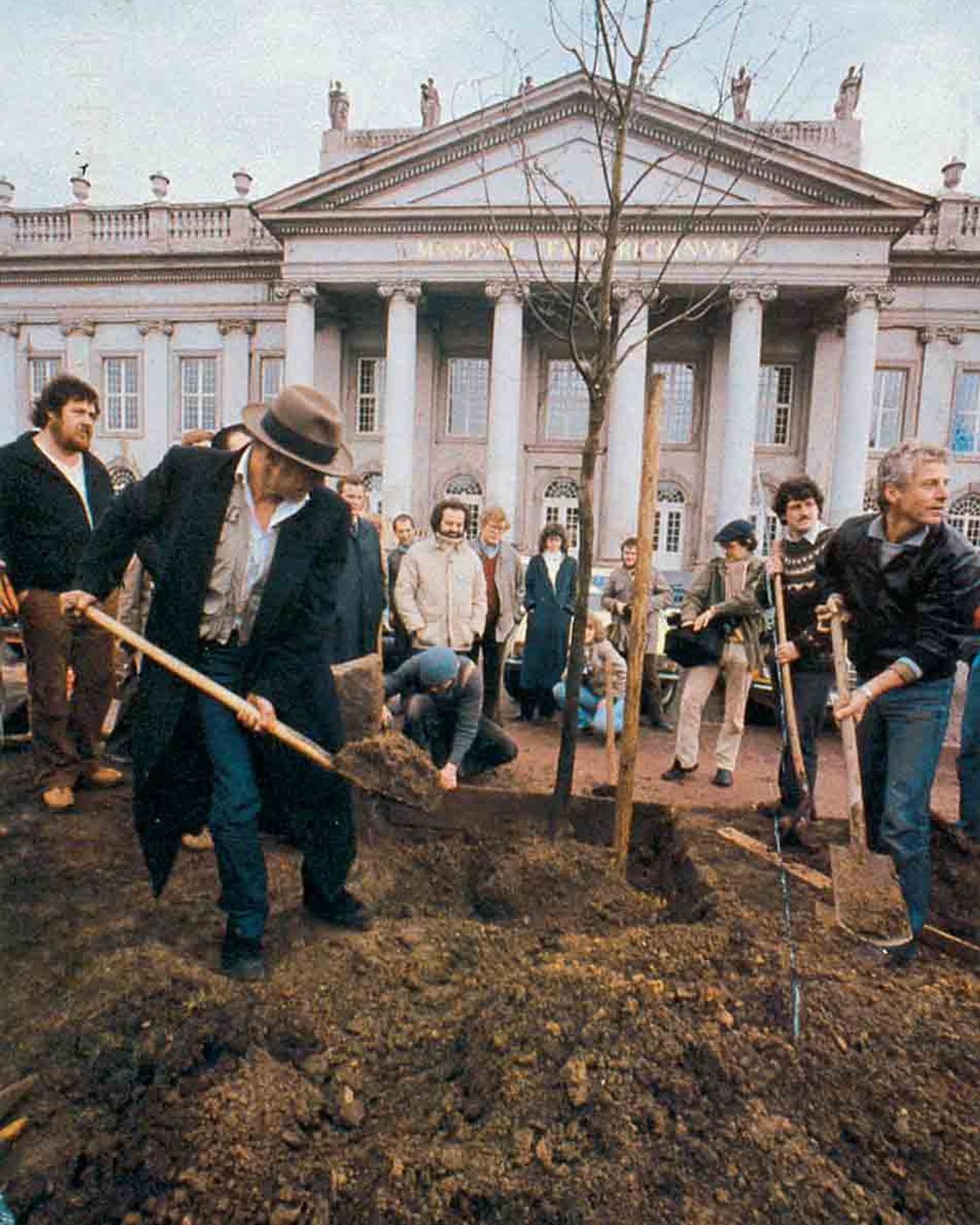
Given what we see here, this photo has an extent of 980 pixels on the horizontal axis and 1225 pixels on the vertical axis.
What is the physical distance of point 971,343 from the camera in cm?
2150

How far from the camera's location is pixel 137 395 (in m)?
25.0

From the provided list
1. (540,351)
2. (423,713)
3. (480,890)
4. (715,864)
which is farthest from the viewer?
(540,351)

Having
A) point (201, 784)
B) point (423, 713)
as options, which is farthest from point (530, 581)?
point (201, 784)

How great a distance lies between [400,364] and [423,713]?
18.4m

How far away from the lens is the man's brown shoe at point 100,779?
4.46 m

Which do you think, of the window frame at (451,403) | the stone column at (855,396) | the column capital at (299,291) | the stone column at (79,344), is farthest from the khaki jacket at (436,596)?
the stone column at (79,344)

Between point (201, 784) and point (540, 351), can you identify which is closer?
point (201, 784)

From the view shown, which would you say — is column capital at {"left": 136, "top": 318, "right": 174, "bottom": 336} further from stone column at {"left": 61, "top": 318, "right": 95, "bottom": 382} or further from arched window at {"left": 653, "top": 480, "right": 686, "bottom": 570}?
arched window at {"left": 653, "top": 480, "right": 686, "bottom": 570}

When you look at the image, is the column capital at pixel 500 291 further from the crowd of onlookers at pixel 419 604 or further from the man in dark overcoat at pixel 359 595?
the man in dark overcoat at pixel 359 595

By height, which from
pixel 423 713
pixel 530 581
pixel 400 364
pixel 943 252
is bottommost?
pixel 423 713

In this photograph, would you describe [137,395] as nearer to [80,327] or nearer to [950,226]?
[80,327]

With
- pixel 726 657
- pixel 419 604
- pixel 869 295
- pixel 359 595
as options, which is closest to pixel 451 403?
pixel 869 295

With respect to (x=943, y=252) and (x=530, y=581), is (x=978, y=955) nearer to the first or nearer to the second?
(x=530, y=581)

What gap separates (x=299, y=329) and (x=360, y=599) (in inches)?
735
